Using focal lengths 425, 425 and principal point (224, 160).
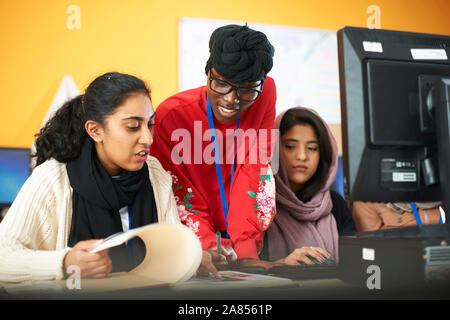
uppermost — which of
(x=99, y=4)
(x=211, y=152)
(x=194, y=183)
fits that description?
(x=99, y=4)

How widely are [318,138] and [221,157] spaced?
0.46m

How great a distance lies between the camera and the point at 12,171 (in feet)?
8.14

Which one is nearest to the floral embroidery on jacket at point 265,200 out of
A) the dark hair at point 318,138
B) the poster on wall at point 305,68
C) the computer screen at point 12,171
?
the dark hair at point 318,138

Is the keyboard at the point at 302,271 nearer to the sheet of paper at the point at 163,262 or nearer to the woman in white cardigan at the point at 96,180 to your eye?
the woman in white cardigan at the point at 96,180

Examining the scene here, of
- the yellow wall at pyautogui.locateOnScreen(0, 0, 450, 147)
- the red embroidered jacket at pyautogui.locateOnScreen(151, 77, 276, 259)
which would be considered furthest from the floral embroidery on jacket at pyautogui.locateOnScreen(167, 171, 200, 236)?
the yellow wall at pyautogui.locateOnScreen(0, 0, 450, 147)

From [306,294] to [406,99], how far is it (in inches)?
17.2

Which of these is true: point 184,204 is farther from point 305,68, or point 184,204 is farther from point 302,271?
point 305,68

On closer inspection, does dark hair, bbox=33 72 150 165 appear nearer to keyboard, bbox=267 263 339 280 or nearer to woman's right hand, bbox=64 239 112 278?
woman's right hand, bbox=64 239 112 278

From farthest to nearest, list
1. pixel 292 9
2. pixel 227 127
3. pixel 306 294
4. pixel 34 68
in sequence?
pixel 292 9, pixel 34 68, pixel 227 127, pixel 306 294

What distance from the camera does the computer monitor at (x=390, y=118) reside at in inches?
33.1

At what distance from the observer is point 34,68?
288 cm

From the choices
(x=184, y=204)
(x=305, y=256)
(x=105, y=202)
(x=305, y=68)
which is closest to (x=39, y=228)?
(x=105, y=202)
